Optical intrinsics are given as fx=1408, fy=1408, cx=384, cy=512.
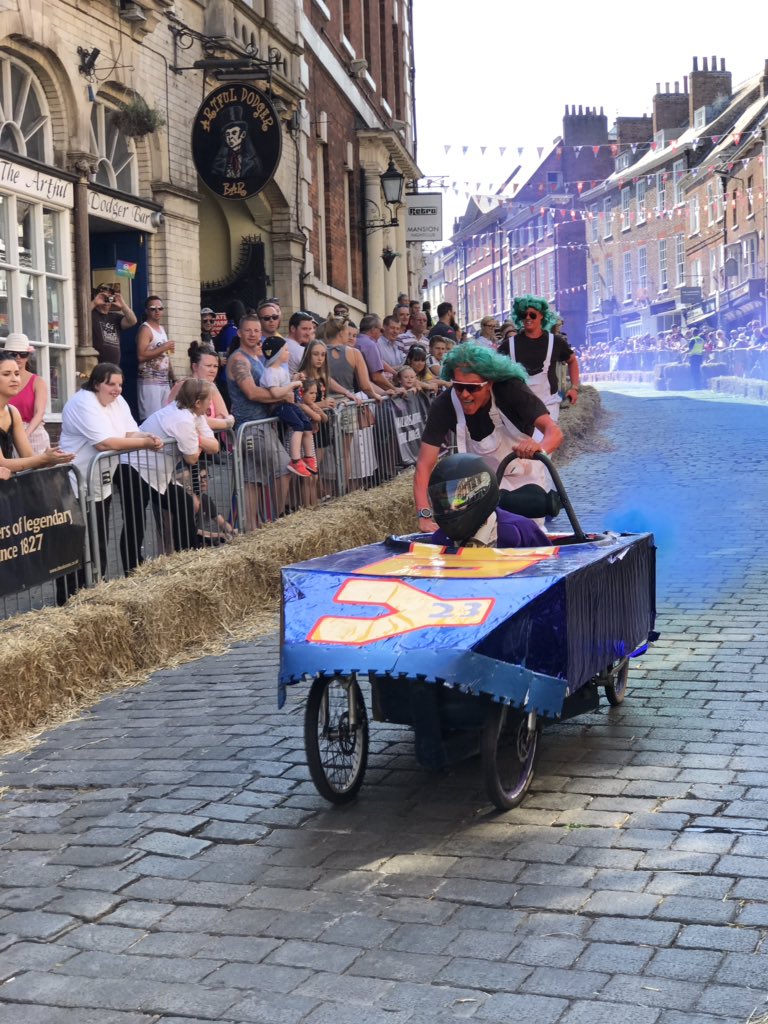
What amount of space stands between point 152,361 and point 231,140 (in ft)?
16.0

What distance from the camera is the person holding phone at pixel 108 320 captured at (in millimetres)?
13570

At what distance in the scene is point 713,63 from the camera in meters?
71.0

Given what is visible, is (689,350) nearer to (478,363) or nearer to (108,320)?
(108,320)

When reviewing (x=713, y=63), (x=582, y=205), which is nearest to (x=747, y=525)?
(x=713, y=63)

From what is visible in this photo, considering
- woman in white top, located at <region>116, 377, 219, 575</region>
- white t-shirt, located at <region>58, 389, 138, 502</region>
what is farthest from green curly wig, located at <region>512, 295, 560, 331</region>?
white t-shirt, located at <region>58, 389, 138, 502</region>

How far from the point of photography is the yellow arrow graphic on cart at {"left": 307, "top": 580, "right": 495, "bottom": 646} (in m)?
5.01

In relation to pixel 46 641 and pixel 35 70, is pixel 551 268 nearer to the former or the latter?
pixel 35 70

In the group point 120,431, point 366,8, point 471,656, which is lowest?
point 471,656

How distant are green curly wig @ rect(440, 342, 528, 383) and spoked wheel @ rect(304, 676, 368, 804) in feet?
6.53

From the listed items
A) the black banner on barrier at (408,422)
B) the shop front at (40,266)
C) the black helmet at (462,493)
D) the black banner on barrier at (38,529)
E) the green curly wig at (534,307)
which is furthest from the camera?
the black banner on barrier at (408,422)

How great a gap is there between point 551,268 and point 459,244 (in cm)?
2373

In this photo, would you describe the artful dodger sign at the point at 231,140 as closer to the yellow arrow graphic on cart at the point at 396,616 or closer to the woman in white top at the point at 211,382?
the woman in white top at the point at 211,382

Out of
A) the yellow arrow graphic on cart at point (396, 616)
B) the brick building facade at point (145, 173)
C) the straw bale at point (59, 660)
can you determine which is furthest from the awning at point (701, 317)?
the yellow arrow graphic on cart at point (396, 616)

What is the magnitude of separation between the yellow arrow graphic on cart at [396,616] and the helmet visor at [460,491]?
57 centimetres
